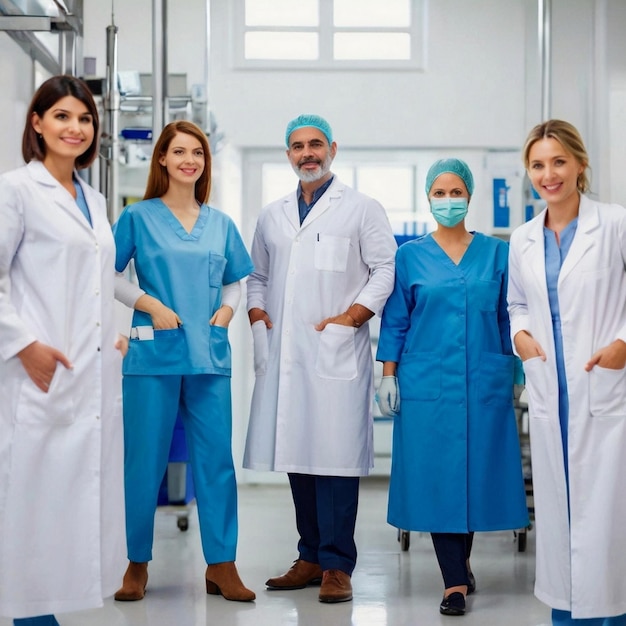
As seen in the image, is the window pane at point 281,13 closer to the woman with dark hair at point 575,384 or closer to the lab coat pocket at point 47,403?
the woman with dark hair at point 575,384

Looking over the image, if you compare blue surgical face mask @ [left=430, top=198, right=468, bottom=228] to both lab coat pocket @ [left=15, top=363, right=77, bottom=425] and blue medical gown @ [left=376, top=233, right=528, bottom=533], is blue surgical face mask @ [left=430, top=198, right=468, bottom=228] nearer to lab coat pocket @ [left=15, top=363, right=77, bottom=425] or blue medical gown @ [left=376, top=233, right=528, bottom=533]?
blue medical gown @ [left=376, top=233, right=528, bottom=533]

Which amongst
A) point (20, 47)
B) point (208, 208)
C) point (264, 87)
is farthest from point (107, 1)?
point (208, 208)

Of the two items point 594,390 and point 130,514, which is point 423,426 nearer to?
point 594,390

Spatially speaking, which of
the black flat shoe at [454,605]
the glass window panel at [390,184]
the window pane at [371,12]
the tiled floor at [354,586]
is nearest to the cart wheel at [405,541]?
the tiled floor at [354,586]

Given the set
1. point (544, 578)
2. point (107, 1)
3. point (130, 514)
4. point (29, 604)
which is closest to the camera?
point (29, 604)

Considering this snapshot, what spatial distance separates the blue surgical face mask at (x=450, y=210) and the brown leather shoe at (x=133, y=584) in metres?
1.34

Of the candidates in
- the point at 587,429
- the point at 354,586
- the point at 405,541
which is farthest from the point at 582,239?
the point at 405,541

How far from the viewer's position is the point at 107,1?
4.88 meters

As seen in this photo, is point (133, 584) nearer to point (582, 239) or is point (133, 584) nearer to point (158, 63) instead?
point (582, 239)

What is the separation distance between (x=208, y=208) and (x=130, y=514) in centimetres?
91

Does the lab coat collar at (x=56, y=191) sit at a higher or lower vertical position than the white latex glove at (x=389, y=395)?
higher

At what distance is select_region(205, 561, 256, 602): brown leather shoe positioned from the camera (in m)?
2.80

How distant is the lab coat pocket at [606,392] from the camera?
2248 millimetres

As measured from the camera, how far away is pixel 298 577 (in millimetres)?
2990
